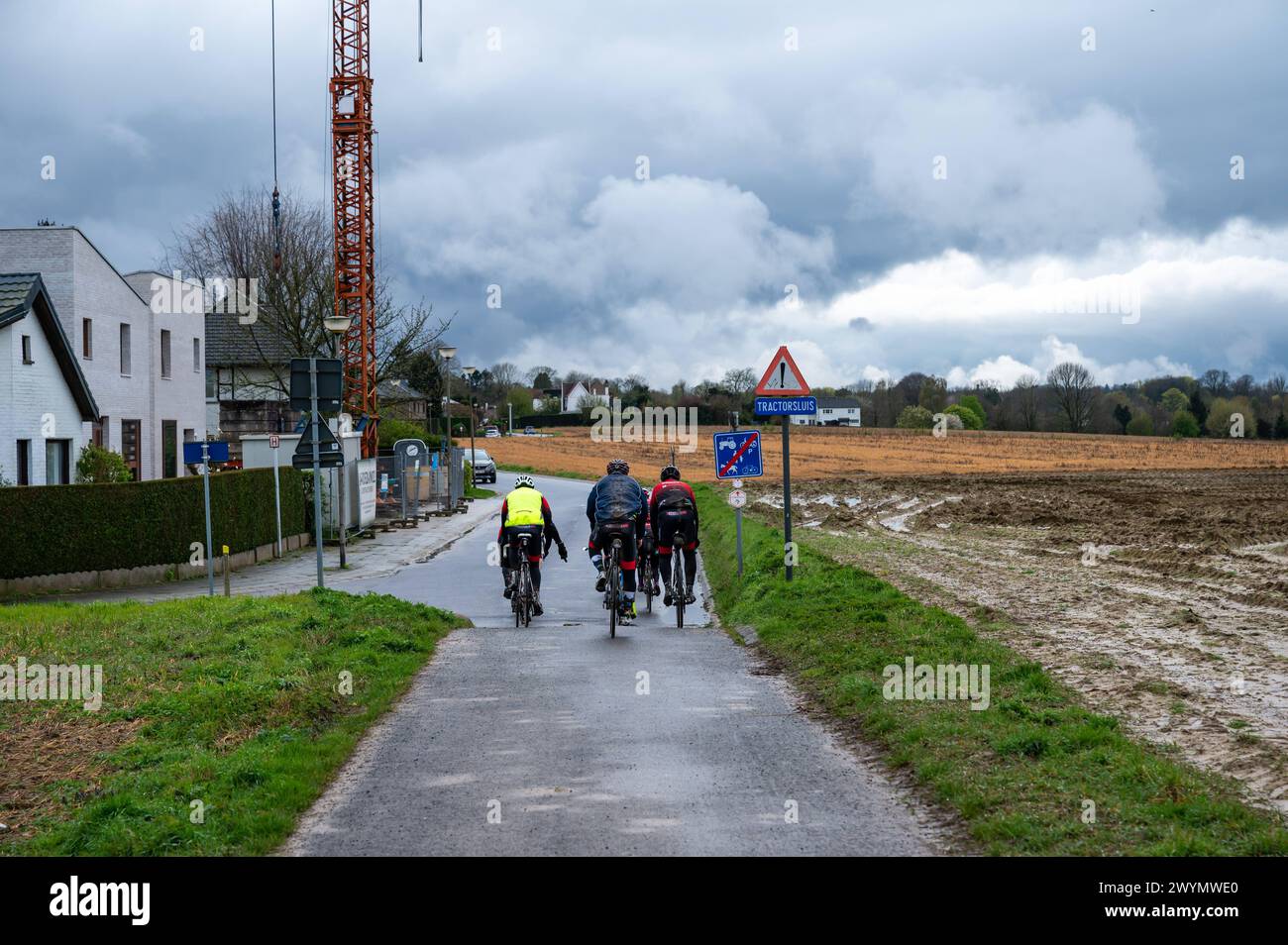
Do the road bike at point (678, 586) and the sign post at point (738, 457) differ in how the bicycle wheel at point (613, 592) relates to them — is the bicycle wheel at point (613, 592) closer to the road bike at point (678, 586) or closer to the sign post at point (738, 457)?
the road bike at point (678, 586)

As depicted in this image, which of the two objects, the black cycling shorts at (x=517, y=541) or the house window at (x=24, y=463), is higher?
the house window at (x=24, y=463)

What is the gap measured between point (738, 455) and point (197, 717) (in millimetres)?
10936

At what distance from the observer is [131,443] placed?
126 feet

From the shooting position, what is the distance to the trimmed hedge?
20.6 meters

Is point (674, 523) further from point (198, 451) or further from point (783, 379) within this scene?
point (198, 451)

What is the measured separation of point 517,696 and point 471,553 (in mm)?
18280

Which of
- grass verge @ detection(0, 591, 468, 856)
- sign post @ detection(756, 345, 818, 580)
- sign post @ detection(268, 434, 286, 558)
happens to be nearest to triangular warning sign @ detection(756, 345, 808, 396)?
sign post @ detection(756, 345, 818, 580)

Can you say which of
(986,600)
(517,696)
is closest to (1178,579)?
(986,600)

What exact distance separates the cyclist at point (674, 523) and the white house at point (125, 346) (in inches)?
747

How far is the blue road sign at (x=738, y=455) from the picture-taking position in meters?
19.1

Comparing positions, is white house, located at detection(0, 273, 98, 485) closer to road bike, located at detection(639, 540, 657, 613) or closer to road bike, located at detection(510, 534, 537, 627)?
road bike, located at detection(510, 534, 537, 627)

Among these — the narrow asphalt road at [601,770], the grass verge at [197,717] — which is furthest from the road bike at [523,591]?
the narrow asphalt road at [601,770]
